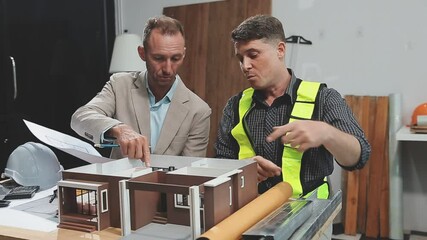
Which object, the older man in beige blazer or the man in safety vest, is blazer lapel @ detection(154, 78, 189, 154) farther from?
the man in safety vest

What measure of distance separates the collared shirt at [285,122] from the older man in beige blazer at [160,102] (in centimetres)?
24

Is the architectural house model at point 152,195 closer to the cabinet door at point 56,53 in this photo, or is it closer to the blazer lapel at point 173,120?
the blazer lapel at point 173,120

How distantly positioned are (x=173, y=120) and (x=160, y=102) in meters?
0.11

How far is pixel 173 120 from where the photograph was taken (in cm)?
201

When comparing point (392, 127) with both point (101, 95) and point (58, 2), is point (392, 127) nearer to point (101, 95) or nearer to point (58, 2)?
point (101, 95)

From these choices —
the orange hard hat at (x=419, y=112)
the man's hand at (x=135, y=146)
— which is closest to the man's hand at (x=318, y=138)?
the man's hand at (x=135, y=146)

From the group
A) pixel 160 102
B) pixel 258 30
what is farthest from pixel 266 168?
pixel 160 102

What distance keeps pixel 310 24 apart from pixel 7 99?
95.3 inches

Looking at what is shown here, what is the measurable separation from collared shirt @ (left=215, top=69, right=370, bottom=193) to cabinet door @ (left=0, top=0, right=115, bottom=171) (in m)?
2.19

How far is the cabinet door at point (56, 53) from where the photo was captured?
11.0 ft

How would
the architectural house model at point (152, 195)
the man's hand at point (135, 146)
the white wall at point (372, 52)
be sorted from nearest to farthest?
the architectural house model at point (152, 195) < the man's hand at point (135, 146) < the white wall at point (372, 52)

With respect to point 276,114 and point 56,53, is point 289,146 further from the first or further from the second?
point 56,53

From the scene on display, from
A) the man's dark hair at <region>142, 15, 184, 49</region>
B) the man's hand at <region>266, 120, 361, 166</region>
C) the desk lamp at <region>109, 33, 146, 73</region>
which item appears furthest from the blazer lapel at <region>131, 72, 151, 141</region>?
the desk lamp at <region>109, 33, 146, 73</region>

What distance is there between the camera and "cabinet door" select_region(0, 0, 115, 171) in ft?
11.0
